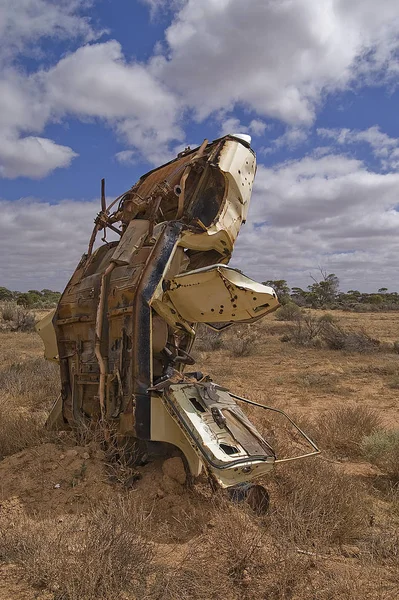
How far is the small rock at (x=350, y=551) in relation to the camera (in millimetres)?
3373

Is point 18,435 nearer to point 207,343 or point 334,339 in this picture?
point 207,343

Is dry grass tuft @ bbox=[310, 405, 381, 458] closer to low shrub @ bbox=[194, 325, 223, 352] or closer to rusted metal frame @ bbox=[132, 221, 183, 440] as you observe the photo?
rusted metal frame @ bbox=[132, 221, 183, 440]

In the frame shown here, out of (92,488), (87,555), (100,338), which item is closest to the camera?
(87,555)

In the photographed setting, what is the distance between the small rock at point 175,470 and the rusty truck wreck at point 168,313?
0.08 meters

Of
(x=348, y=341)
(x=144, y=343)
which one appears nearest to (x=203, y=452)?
(x=144, y=343)

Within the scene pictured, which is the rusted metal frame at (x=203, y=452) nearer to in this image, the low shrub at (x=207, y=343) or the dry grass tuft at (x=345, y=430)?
the dry grass tuft at (x=345, y=430)

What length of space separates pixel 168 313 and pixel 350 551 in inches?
95.5

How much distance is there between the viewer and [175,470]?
409cm

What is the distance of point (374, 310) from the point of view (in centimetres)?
4125

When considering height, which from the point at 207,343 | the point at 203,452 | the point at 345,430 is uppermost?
the point at 203,452

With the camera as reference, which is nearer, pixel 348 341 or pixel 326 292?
pixel 348 341

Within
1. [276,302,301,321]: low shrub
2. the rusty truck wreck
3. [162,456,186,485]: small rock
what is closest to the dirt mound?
[162,456,186,485]: small rock

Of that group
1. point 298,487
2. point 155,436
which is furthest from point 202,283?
point 298,487

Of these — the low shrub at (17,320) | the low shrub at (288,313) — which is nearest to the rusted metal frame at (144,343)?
the low shrub at (17,320)
